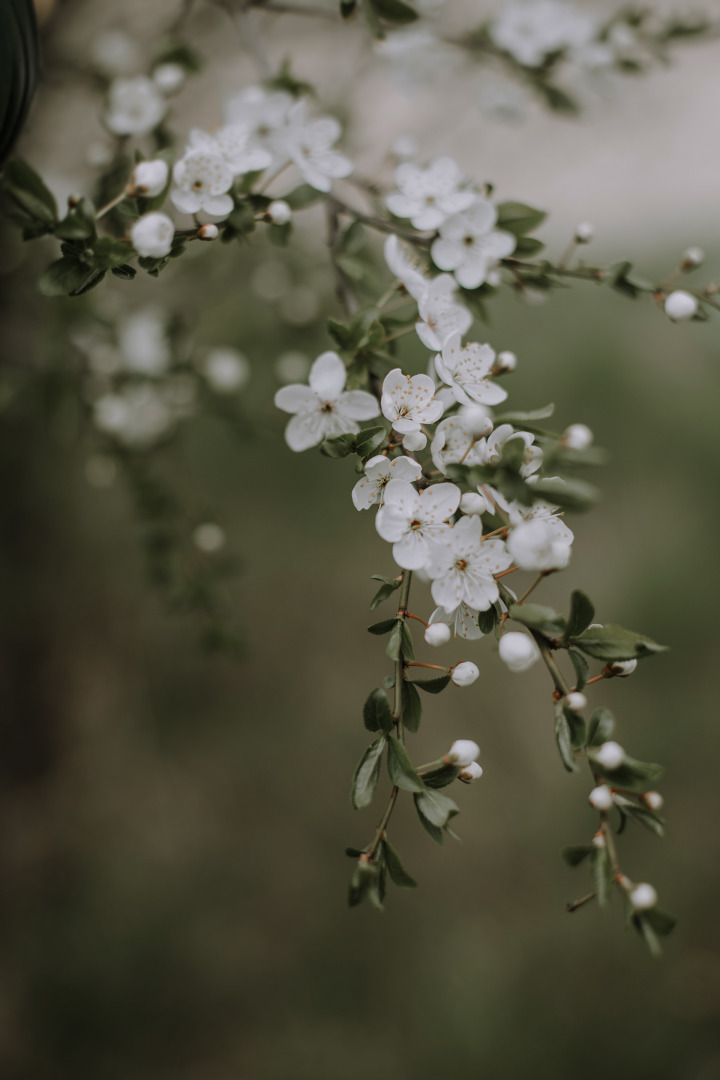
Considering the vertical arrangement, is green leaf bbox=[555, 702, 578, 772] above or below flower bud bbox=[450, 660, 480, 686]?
above

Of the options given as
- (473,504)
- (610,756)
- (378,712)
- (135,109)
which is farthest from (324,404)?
(135,109)

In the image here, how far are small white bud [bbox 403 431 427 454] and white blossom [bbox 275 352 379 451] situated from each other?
5cm

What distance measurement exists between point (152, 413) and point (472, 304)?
1045mm

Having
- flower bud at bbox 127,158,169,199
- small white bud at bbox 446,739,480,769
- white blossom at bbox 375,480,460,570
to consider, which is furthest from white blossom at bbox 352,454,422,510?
flower bud at bbox 127,158,169,199

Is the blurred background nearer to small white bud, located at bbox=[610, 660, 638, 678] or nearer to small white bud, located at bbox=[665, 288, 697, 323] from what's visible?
small white bud, located at bbox=[665, 288, 697, 323]

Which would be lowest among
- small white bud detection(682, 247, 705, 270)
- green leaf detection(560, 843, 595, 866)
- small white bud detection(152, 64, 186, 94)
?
green leaf detection(560, 843, 595, 866)

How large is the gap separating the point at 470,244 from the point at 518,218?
0.08m

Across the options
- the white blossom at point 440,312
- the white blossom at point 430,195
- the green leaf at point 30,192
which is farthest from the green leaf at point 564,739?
the green leaf at point 30,192

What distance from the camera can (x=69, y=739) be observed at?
6.52 feet

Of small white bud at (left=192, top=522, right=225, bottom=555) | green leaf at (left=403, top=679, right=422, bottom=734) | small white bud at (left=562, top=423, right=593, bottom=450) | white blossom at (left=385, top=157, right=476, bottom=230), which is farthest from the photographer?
small white bud at (left=192, top=522, right=225, bottom=555)

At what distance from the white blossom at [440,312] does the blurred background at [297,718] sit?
762mm

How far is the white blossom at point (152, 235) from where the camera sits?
619 mm

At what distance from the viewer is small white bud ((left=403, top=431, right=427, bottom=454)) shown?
0.64m

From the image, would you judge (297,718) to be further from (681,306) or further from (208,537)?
(681,306)
